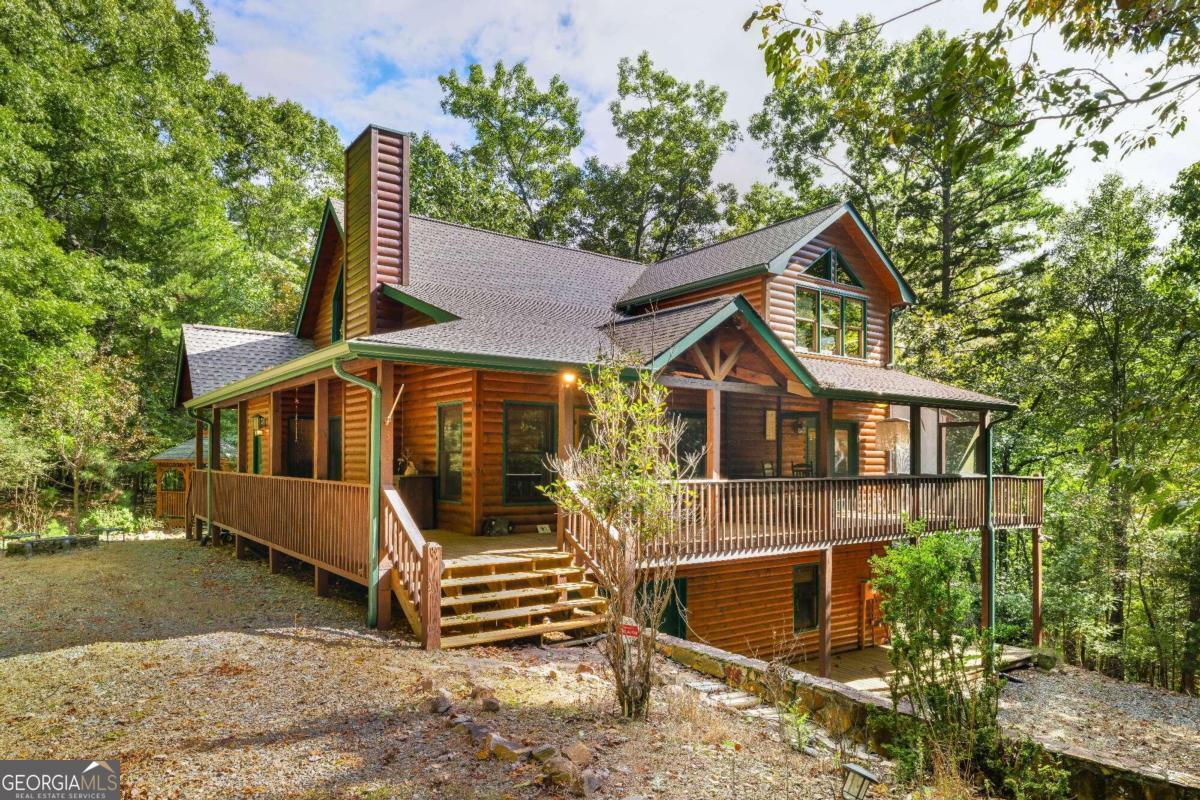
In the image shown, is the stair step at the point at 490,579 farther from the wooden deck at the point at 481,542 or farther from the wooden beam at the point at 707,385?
the wooden beam at the point at 707,385

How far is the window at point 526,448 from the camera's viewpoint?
462 inches

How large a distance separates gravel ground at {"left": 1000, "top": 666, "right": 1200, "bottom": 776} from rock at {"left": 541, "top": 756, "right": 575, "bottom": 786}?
782 centimetres

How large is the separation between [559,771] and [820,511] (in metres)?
8.23

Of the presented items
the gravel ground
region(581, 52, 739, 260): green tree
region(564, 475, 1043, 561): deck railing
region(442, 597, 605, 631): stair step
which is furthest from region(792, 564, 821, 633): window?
region(581, 52, 739, 260): green tree

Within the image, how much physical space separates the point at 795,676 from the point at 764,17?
18.9 ft

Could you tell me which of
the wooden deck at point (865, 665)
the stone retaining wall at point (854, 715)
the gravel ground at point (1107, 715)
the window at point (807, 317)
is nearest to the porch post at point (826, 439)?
the window at point (807, 317)

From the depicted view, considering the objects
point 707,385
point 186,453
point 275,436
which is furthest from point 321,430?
point 186,453

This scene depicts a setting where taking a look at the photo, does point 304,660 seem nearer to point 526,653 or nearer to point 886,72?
point 526,653

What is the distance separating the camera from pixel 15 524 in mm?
19656

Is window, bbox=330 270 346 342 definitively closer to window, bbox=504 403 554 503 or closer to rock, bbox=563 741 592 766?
window, bbox=504 403 554 503

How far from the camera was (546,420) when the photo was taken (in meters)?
12.2

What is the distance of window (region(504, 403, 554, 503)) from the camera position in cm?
1173

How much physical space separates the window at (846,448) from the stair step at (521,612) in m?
9.04

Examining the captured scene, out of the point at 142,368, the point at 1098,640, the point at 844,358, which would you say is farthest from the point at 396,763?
the point at 142,368
